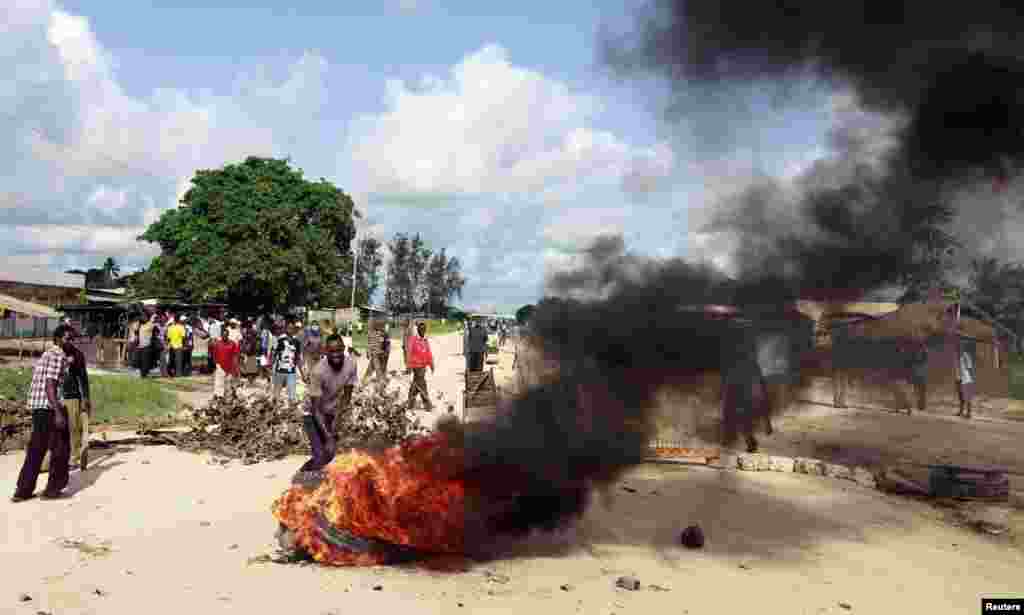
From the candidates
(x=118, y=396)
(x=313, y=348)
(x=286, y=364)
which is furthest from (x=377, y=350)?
(x=118, y=396)

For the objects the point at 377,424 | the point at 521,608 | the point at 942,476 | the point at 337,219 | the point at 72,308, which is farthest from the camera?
the point at 337,219

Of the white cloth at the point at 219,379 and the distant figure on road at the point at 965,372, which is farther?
the distant figure on road at the point at 965,372

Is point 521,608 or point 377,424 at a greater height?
point 377,424

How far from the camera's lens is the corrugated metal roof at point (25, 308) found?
2495 cm

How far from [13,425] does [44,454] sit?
11.6 ft

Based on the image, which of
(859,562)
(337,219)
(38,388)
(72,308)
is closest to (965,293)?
(859,562)

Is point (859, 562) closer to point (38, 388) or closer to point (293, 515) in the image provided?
point (293, 515)

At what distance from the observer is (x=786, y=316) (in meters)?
9.18

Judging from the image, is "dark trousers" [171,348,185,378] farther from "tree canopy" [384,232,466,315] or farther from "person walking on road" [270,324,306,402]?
"tree canopy" [384,232,466,315]

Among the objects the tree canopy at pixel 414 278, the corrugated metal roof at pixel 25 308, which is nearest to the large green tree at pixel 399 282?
the tree canopy at pixel 414 278

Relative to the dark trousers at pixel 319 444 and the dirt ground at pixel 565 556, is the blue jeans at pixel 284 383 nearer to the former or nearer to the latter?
the dirt ground at pixel 565 556

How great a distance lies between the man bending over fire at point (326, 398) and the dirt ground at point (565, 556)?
3.19 ft

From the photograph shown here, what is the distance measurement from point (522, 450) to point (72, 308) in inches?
1052

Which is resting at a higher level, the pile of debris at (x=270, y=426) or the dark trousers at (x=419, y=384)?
the dark trousers at (x=419, y=384)
